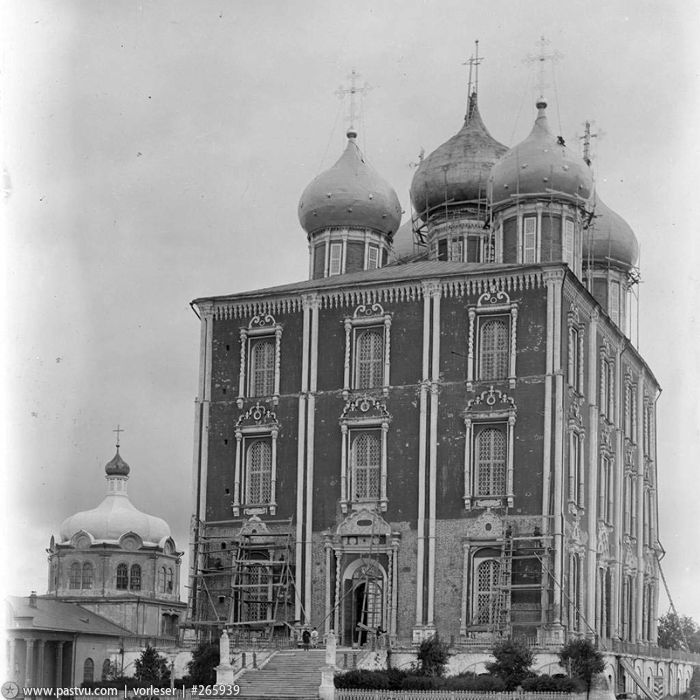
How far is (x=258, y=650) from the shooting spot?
140 ft

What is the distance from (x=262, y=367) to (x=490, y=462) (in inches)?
331

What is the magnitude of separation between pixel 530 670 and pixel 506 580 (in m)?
3.49

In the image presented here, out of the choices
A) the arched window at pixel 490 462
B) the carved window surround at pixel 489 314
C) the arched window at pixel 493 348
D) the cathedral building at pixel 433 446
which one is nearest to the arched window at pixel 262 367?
the cathedral building at pixel 433 446

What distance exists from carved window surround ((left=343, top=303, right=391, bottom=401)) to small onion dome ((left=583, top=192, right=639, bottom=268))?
13502 mm

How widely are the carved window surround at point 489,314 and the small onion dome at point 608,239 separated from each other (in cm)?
1294

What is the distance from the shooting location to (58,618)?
60.5m

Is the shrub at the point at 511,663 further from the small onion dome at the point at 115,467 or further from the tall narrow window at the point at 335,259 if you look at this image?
the small onion dome at the point at 115,467

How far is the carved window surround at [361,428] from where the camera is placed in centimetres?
4506

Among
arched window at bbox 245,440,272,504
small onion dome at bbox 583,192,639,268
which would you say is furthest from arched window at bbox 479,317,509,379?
small onion dome at bbox 583,192,639,268

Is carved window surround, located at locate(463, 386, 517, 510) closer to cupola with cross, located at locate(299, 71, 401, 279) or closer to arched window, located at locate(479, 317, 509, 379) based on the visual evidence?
arched window, located at locate(479, 317, 509, 379)

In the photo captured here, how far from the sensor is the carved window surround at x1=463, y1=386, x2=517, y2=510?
143 feet

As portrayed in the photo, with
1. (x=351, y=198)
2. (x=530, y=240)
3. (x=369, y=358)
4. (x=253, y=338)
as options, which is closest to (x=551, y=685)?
(x=369, y=358)

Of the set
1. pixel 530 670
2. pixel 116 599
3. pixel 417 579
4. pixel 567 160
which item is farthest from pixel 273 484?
pixel 116 599

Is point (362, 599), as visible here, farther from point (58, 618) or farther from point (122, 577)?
point (122, 577)
